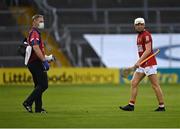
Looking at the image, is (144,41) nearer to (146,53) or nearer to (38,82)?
(146,53)

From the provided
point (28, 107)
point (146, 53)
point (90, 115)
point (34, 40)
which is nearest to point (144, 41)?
point (146, 53)

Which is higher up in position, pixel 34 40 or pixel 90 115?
pixel 34 40

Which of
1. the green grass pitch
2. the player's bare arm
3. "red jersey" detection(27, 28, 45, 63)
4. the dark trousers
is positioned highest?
"red jersey" detection(27, 28, 45, 63)

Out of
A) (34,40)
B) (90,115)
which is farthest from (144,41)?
(34,40)

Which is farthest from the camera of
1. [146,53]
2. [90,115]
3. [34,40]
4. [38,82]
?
[38,82]

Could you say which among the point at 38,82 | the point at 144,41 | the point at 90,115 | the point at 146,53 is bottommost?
the point at 90,115

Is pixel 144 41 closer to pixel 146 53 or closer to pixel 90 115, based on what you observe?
pixel 146 53

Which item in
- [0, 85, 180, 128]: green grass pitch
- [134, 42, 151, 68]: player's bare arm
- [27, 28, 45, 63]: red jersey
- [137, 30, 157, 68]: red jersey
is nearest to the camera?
[0, 85, 180, 128]: green grass pitch

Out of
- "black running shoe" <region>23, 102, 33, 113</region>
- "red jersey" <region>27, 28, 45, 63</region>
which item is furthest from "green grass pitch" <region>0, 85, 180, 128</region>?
"red jersey" <region>27, 28, 45, 63</region>

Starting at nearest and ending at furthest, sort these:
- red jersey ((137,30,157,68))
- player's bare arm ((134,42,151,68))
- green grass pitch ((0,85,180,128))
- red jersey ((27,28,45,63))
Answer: green grass pitch ((0,85,180,128)), red jersey ((27,28,45,63)), player's bare arm ((134,42,151,68)), red jersey ((137,30,157,68))

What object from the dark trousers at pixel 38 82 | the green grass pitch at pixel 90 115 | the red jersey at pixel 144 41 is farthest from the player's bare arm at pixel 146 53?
the dark trousers at pixel 38 82

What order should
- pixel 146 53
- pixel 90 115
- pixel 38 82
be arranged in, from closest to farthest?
1. pixel 90 115
2. pixel 146 53
3. pixel 38 82

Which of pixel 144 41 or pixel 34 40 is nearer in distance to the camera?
pixel 34 40

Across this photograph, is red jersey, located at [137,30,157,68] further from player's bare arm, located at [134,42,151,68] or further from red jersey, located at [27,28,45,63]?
red jersey, located at [27,28,45,63]
